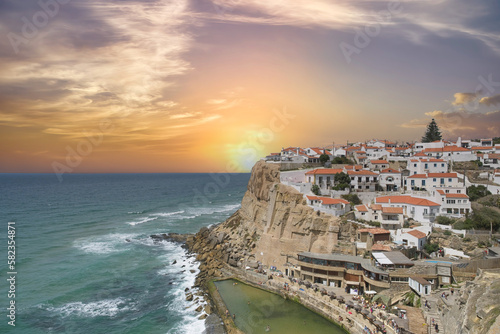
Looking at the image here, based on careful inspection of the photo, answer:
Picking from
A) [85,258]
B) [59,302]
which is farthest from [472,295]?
[85,258]

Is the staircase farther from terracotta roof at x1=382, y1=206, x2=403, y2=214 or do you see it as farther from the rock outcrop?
terracotta roof at x1=382, y1=206, x2=403, y2=214

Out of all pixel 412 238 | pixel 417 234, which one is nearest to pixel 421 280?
pixel 412 238

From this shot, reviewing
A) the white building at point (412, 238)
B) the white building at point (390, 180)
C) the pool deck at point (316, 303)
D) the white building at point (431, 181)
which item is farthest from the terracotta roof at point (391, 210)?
the pool deck at point (316, 303)

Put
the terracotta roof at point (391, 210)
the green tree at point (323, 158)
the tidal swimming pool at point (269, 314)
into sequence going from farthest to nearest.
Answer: the green tree at point (323, 158), the terracotta roof at point (391, 210), the tidal swimming pool at point (269, 314)

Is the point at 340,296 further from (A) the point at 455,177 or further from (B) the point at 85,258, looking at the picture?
(B) the point at 85,258

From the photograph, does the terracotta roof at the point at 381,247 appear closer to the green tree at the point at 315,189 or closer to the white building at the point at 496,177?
the green tree at the point at 315,189

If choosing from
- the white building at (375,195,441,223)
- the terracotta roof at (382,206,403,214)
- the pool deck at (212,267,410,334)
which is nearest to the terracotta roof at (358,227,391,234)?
the terracotta roof at (382,206,403,214)
